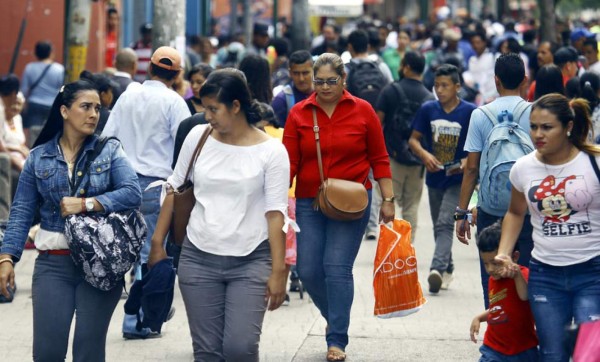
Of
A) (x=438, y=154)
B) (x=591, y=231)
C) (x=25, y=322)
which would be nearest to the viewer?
(x=591, y=231)

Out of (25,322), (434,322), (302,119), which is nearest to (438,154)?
(434,322)

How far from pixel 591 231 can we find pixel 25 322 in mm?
4619

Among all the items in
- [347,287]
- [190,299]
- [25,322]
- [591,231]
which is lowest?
[25,322]

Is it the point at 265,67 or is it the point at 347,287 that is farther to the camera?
the point at 265,67

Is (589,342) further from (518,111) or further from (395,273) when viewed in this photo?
(395,273)

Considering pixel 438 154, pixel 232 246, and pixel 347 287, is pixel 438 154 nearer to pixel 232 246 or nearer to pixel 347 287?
pixel 347 287

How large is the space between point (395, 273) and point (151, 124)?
2.07 metres

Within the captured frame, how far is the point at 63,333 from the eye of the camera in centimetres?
604

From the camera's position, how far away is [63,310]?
6020mm

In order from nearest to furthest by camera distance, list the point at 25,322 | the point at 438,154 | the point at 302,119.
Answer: the point at 302,119
the point at 25,322
the point at 438,154

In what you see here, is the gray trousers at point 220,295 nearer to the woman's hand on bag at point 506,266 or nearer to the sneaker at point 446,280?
the woman's hand on bag at point 506,266

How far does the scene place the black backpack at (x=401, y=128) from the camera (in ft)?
37.4

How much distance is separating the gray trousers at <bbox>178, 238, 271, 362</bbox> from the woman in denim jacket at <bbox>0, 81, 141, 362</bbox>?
409 millimetres

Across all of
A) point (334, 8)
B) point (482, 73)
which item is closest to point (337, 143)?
point (482, 73)
